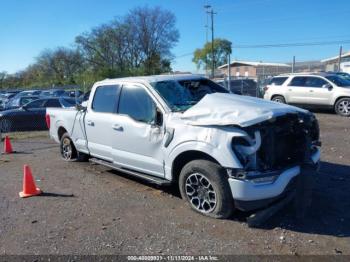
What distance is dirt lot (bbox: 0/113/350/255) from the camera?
155 inches

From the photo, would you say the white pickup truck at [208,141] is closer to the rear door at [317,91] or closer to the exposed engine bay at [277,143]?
the exposed engine bay at [277,143]

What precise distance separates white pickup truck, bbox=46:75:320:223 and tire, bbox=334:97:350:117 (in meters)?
9.95

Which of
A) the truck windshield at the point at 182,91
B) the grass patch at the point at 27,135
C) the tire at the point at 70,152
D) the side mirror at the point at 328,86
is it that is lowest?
the grass patch at the point at 27,135

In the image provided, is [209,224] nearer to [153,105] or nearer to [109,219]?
[109,219]

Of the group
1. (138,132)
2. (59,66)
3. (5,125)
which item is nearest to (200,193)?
(138,132)

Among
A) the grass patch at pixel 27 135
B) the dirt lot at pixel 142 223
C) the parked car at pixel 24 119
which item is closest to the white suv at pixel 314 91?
the dirt lot at pixel 142 223

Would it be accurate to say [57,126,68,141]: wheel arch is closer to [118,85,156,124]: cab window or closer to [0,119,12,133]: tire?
[118,85,156,124]: cab window

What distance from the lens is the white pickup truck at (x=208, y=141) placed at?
418 cm

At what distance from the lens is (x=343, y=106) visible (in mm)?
14305

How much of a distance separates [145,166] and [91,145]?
1.76 m

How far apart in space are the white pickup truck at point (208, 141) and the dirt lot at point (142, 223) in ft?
1.06

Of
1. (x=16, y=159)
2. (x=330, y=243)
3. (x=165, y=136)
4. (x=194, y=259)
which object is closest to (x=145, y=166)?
(x=165, y=136)

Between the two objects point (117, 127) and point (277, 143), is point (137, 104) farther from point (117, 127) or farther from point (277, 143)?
point (277, 143)

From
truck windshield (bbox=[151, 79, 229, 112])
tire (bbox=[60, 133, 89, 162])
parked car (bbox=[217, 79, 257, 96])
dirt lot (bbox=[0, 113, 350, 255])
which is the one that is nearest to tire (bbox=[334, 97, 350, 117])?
dirt lot (bbox=[0, 113, 350, 255])
